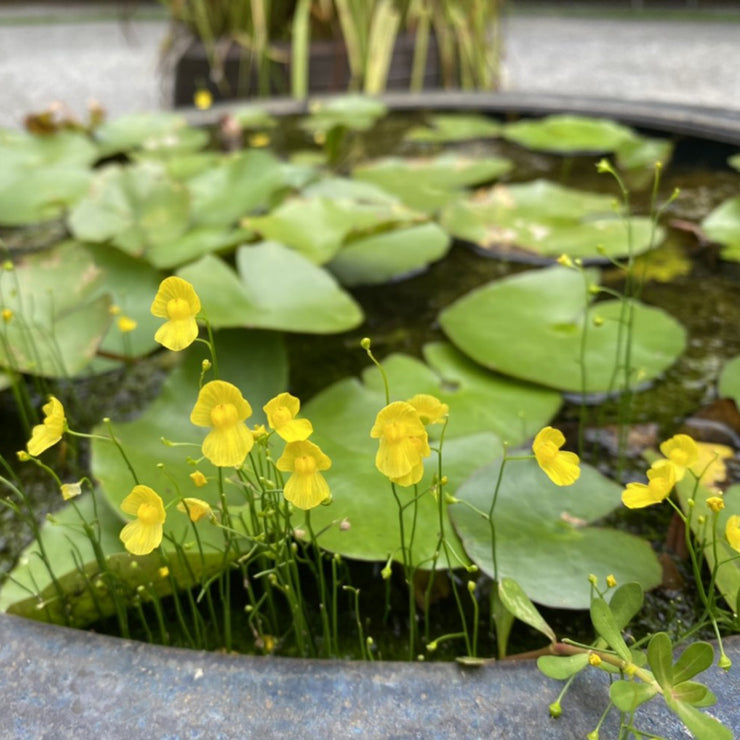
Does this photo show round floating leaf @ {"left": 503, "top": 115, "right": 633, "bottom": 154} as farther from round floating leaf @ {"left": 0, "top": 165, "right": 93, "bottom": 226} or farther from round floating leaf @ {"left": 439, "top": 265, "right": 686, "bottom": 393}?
round floating leaf @ {"left": 0, "top": 165, "right": 93, "bottom": 226}

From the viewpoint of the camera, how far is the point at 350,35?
1702mm

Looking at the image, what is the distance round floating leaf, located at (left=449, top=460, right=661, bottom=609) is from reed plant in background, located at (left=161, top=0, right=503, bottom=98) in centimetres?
141

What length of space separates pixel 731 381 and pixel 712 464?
127 mm

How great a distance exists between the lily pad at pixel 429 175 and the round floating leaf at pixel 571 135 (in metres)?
0.13

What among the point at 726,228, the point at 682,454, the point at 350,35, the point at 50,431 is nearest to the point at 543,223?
the point at 726,228

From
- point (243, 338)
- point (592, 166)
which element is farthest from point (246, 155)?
point (592, 166)

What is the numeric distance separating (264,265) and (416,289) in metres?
0.20

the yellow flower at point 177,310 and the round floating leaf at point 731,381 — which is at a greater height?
the yellow flower at point 177,310

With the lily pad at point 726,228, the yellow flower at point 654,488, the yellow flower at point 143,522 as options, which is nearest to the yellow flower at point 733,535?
the yellow flower at point 654,488

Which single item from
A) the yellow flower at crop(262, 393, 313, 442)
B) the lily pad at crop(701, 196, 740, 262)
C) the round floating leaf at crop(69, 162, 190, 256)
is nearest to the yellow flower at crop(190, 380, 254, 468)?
the yellow flower at crop(262, 393, 313, 442)

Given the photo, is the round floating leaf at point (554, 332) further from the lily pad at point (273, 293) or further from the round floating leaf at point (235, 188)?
the round floating leaf at point (235, 188)

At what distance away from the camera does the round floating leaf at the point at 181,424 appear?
0.51m

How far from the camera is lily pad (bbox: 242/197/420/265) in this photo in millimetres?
844

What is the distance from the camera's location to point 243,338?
2.21 feet
